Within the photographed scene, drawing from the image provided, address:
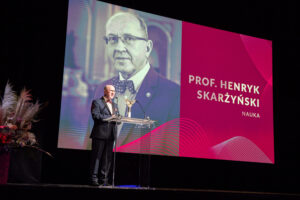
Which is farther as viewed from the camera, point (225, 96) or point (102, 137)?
point (225, 96)

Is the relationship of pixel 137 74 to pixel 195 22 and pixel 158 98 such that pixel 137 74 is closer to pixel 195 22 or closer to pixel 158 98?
pixel 158 98

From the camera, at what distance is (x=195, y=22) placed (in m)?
7.47

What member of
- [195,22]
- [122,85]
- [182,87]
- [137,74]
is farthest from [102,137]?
[195,22]

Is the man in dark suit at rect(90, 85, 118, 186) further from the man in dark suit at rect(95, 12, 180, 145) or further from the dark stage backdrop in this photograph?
the man in dark suit at rect(95, 12, 180, 145)

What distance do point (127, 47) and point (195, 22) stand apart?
1565mm

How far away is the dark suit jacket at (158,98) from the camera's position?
21.5 ft

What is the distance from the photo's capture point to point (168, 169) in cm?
695

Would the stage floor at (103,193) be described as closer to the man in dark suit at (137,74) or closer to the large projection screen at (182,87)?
the large projection screen at (182,87)

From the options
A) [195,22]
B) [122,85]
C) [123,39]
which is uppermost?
[195,22]

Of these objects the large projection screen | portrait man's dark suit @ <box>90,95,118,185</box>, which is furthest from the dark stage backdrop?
portrait man's dark suit @ <box>90,95,118,185</box>

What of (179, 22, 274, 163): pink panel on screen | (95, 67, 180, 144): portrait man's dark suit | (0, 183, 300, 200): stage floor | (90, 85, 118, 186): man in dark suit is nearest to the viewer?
(0, 183, 300, 200): stage floor

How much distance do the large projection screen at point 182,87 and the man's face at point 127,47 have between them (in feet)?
0.18

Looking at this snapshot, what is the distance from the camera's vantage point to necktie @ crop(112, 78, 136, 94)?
21.2 ft

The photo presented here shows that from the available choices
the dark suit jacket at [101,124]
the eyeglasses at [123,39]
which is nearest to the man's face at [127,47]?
the eyeglasses at [123,39]
